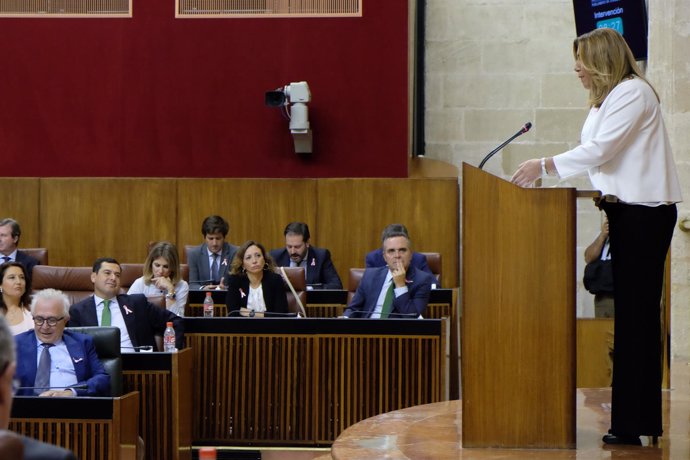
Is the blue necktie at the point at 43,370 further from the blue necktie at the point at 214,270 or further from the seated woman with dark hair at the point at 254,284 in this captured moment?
the blue necktie at the point at 214,270

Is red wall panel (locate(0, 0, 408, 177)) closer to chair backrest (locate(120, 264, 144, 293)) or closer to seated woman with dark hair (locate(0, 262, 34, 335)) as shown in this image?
chair backrest (locate(120, 264, 144, 293))

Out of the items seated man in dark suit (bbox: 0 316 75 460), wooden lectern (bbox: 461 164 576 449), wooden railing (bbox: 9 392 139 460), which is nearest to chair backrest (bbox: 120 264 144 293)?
wooden railing (bbox: 9 392 139 460)

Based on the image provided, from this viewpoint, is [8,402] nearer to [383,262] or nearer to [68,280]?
[68,280]

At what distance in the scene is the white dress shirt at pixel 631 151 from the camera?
3.46 m

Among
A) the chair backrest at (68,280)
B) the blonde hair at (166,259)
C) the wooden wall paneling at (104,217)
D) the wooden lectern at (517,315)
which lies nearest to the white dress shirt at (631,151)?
the wooden lectern at (517,315)

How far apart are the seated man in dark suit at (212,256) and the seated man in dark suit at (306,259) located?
42 cm

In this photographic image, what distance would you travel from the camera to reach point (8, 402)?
4.99ft

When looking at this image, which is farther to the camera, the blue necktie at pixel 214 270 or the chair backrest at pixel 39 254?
the chair backrest at pixel 39 254

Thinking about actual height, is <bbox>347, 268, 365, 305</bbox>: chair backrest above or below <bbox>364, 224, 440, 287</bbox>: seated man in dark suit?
below

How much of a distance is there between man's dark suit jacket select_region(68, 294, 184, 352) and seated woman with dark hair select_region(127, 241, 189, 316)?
92 centimetres

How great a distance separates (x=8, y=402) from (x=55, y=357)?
4.04 meters

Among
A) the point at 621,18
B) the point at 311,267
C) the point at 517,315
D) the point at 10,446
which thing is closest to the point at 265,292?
the point at 311,267

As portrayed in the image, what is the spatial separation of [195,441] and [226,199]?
12.9 ft

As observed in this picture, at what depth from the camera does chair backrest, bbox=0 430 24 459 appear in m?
1.41
